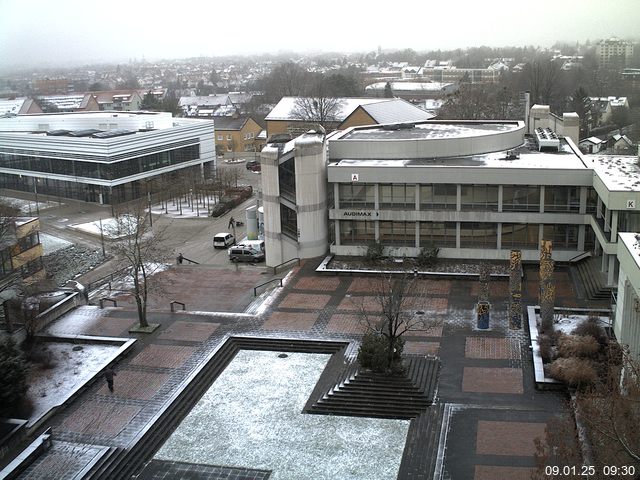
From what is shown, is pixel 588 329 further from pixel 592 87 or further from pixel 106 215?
pixel 592 87

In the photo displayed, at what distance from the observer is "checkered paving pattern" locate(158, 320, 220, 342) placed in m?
26.5

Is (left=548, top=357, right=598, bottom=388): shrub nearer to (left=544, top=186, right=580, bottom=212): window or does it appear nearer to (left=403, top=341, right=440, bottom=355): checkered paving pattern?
(left=403, top=341, right=440, bottom=355): checkered paving pattern

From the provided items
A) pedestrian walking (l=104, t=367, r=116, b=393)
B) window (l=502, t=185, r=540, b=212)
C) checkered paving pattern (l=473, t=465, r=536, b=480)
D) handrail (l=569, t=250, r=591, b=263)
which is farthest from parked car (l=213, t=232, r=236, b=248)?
checkered paving pattern (l=473, t=465, r=536, b=480)

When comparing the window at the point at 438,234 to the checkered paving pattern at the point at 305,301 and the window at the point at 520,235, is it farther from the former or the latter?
the checkered paving pattern at the point at 305,301

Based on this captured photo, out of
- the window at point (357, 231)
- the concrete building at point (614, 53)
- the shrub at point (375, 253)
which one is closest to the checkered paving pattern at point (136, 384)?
the shrub at point (375, 253)

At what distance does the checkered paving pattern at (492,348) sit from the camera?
2377 centimetres

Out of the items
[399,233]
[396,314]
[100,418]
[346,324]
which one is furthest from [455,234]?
[100,418]

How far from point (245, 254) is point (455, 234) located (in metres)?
11.0

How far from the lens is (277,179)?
1377 inches

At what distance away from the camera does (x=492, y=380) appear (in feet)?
72.3

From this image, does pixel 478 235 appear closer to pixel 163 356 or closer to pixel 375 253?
pixel 375 253

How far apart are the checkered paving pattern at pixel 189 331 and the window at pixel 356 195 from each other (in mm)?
10078

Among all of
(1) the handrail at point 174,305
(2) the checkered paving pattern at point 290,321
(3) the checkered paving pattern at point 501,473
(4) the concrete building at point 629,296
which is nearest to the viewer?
(3) the checkered paving pattern at point 501,473

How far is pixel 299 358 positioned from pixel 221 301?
7.02 m
